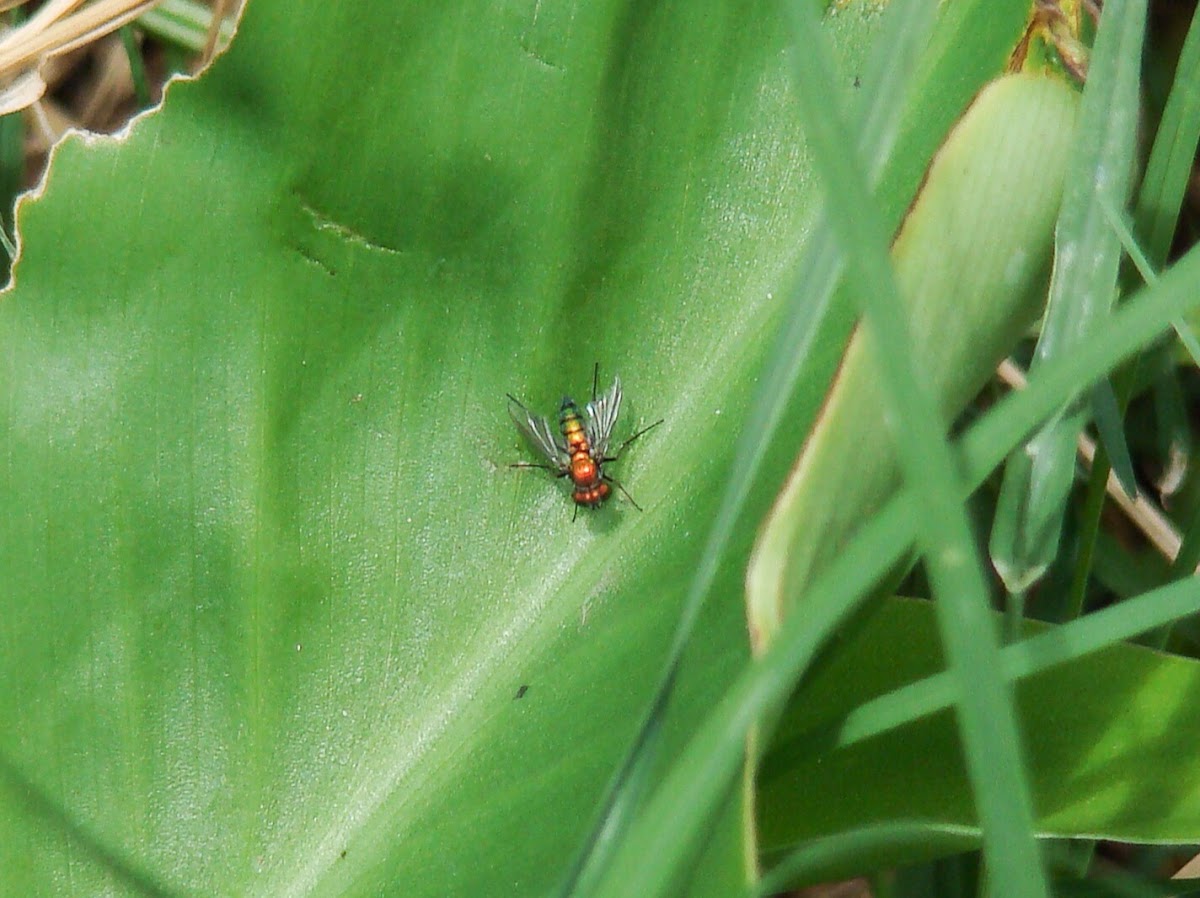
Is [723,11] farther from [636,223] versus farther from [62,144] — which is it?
[62,144]

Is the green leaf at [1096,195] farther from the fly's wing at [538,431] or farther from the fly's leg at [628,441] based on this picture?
the fly's wing at [538,431]

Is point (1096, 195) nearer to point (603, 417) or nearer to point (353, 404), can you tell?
point (603, 417)

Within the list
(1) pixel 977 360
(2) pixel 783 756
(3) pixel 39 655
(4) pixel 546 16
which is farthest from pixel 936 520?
(3) pixel 39 655

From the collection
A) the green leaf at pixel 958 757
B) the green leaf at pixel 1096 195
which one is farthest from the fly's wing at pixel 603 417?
the green leaf at pixel 1096 195

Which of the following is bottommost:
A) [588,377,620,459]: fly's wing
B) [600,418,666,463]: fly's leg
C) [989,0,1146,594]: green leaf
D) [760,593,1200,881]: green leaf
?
[760,593,1200,881]: green leaf

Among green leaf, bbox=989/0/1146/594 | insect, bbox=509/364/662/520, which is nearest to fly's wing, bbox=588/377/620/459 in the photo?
insect, bbox=509/364/662/520

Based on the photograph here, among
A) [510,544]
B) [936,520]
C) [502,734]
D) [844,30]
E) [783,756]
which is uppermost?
[844,30]

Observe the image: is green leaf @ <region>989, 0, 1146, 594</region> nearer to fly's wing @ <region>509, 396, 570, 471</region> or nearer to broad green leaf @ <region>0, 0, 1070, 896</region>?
broad green leaf @ <region>0, 0, 1070, 896</region>
